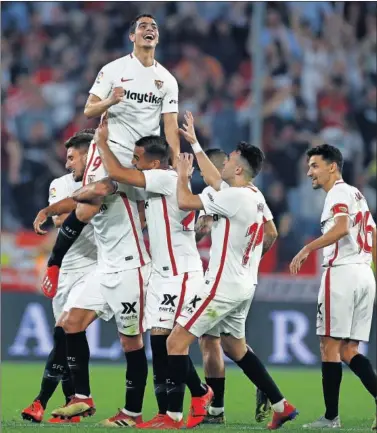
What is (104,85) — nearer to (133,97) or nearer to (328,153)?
(133,97)

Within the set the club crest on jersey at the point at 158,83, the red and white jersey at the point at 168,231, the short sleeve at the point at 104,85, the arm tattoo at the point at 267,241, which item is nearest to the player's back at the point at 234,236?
the red and white jersey at the point at 168,231

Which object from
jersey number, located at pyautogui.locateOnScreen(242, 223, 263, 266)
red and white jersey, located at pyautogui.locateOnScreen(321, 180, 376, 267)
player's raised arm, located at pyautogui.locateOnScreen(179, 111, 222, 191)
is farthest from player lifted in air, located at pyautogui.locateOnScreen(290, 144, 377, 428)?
player's raised arm, located at pyautogui.locateOnScreen(179, 111, 222, 191)

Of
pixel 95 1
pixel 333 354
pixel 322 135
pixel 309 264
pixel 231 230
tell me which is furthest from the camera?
pixel 95 1

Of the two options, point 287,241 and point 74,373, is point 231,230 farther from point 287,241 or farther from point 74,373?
point 287,241

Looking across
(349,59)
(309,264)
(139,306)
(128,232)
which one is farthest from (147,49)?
(349,59)

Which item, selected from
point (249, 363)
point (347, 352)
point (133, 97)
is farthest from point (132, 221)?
point (347, 352)

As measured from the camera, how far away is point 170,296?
826 centimetres

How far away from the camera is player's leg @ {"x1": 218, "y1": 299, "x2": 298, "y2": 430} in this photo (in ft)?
26.7

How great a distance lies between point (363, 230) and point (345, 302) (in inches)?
22.9

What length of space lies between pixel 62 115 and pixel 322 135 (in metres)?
4.00

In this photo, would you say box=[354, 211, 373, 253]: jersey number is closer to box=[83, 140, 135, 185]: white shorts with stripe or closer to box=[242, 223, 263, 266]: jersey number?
box=[242, 223, 263, 266]: jersey number

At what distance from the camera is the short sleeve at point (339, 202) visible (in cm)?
850

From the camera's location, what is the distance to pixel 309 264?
14.5m

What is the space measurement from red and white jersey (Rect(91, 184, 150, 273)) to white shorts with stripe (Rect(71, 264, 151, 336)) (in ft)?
0.21
